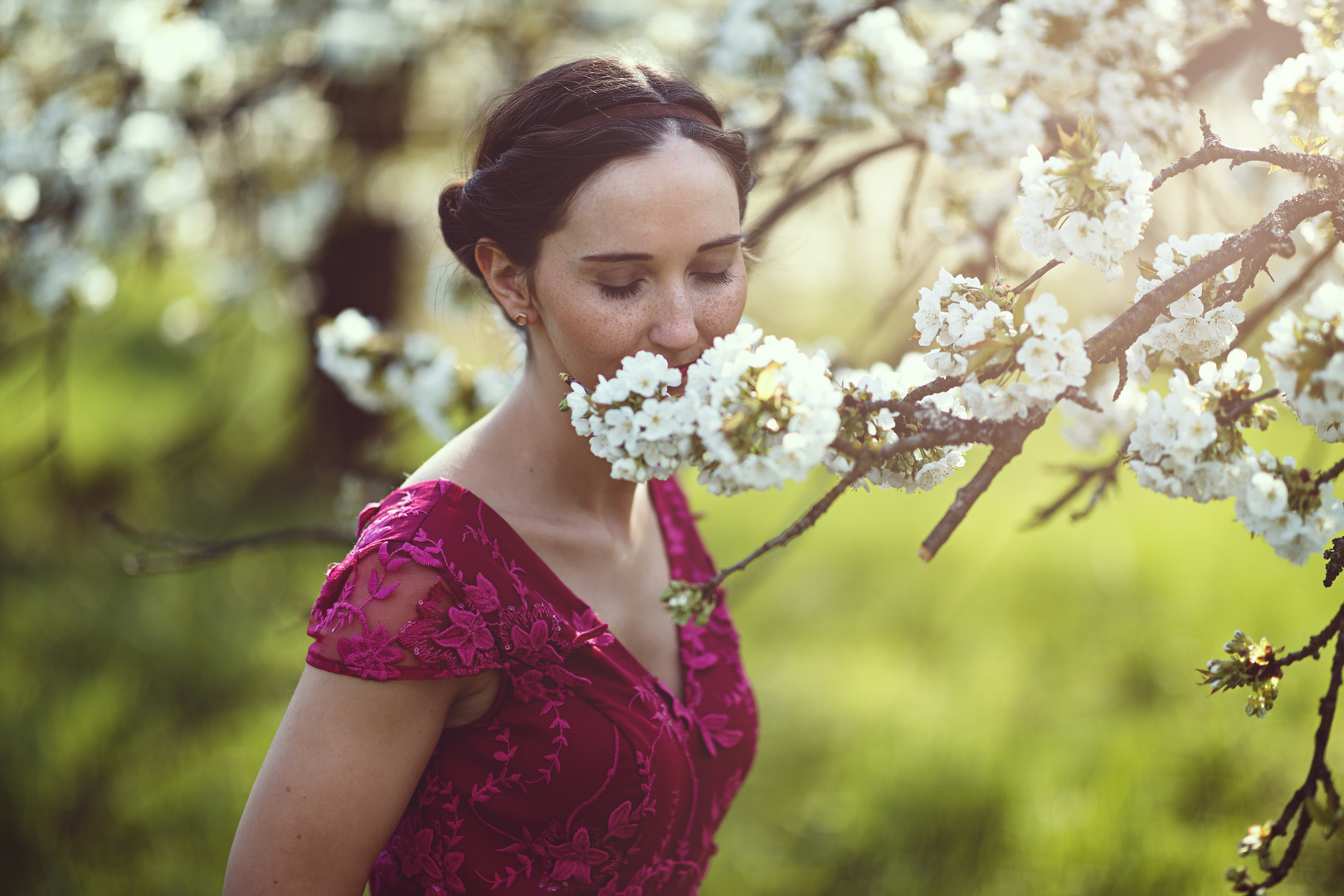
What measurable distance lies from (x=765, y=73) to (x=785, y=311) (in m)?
4.72

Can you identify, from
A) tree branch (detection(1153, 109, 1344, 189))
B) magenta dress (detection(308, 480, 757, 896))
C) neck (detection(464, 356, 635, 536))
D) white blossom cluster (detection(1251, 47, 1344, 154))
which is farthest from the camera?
neck (detection(464, 356, 635, 536))

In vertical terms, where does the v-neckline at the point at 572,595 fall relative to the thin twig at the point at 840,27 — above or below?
below

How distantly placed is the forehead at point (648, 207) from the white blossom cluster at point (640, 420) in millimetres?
442

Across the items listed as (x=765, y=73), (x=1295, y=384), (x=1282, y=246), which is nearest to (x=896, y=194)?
(x=765, y=73)

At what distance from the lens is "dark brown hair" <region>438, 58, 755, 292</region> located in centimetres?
140

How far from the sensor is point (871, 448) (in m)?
0.99

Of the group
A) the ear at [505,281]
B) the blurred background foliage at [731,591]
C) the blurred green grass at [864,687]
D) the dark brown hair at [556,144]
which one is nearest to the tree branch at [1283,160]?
the dark brown hair at [556,144]

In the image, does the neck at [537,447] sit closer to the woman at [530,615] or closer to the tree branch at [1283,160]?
the woman at [530,615]

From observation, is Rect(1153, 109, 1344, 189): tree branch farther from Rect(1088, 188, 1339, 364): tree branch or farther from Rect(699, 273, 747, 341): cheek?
Rect(699, 273, 747, 341): cheek

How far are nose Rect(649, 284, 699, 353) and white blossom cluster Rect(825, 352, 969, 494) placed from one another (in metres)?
0.33

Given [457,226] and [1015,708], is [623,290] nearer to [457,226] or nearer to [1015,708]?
[457,226]

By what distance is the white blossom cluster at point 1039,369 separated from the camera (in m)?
0.93

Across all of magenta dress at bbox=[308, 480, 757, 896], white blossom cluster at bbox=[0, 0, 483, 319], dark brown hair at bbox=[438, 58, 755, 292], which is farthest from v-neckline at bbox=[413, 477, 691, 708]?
white blossom cluster at bbox=[0, 0, 483, 319]

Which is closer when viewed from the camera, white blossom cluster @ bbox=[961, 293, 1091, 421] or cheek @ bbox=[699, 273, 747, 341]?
white blossom cluster @ bbox=[961, 293, 1091, 421]
